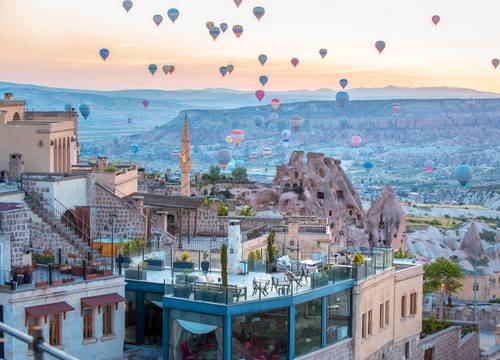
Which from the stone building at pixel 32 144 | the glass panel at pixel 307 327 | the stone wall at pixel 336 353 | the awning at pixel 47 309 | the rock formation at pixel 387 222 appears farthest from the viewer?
the rock formation at pixel 387 222

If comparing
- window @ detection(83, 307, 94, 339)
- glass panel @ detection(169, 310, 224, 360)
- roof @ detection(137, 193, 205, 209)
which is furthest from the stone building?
glass panel @ detection(169, 310, 224, 360)

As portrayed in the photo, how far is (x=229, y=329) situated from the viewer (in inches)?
1006

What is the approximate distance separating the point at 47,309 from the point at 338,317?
9.89 metres

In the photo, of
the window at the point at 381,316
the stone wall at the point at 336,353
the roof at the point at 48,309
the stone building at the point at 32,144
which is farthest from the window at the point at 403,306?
the stone building at the point at 32,144

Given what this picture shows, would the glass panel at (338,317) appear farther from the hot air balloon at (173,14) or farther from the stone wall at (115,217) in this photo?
the hot air balloon at (173,14)

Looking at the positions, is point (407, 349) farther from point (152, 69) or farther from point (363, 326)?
point (152, 69)

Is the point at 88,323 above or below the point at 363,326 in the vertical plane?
above

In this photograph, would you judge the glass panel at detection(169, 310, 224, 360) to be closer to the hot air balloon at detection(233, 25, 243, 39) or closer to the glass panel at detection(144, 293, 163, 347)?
the glass panel at detection(144, 293, 163, 347)

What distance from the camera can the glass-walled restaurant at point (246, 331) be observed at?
2578 cm

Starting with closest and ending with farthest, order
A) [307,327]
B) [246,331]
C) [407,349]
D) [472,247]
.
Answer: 1. [246,331]
2. [307,327]
3. [407,349]
4. [472,247]

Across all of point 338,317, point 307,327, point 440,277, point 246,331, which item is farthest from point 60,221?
point 440,277

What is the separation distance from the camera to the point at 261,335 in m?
26.5

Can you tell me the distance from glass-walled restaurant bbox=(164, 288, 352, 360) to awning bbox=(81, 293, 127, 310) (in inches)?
60.5

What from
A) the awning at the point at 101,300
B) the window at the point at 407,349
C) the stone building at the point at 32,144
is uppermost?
the stone building at the point at 32,144
